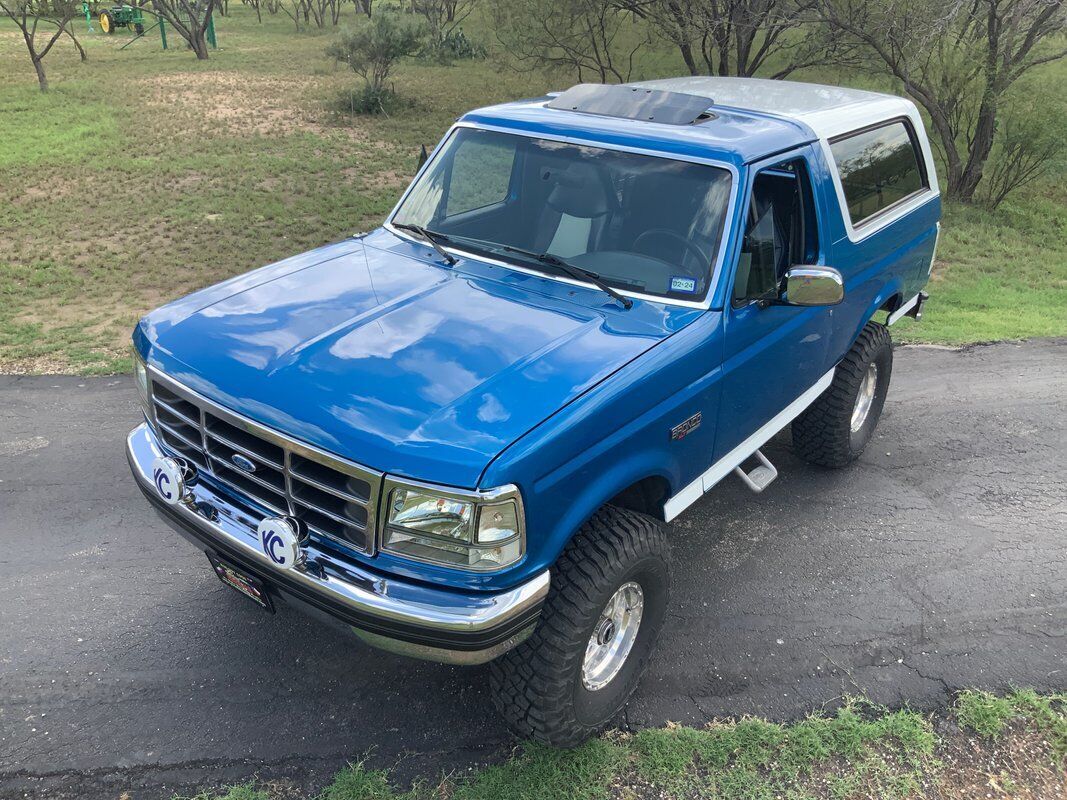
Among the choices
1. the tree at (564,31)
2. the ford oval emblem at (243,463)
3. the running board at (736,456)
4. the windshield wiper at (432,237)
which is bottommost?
the running board at (736,456)

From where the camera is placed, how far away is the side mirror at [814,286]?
321cm

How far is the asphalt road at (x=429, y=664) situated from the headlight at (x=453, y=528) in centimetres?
101

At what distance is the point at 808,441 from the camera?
4.85m

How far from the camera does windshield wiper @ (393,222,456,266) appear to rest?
3.67 meters

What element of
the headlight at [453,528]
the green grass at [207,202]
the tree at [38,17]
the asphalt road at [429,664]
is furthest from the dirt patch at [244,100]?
the headlight at [453,528]

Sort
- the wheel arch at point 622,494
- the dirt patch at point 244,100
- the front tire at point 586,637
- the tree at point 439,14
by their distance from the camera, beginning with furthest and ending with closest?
the tree at point 439,14 → the dirt patch at point 244,100 → the front tire at point 586,637 → the wheel arch at point 622,494

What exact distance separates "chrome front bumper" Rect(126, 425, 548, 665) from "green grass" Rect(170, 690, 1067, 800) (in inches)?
27.3

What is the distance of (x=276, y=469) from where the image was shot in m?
2.65

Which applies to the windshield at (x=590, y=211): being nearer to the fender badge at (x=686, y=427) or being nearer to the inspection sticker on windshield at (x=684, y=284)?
the inspection sticker on windshield at (x=684, y=284)

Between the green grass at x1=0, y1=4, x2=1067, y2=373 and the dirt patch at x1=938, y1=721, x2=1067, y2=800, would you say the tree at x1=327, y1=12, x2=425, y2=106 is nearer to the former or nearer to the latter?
the green grass at x1=0, y1=4, x2=1067, y2=373

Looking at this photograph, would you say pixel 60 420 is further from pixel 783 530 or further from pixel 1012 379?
pixel 1012 379

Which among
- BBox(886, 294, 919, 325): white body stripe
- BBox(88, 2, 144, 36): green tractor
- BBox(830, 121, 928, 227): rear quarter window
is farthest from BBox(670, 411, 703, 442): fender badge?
BBox(88, 2, 144, 36): green tractor

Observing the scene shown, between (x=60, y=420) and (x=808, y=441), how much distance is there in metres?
4.87

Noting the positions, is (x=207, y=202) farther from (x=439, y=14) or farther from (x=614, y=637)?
(x=439, y=14)
